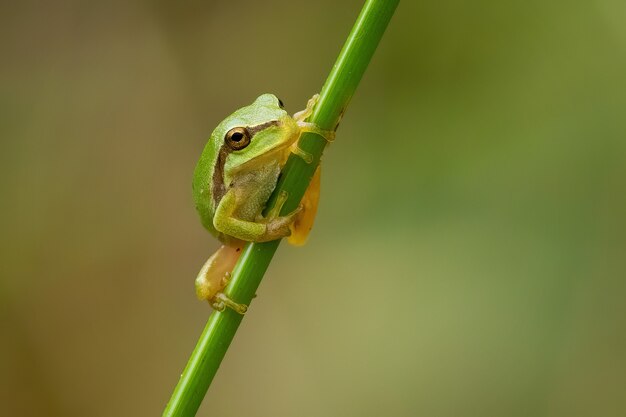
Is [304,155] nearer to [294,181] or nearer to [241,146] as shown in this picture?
[294,181]

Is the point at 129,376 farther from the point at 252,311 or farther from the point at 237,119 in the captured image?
the point at 237,119

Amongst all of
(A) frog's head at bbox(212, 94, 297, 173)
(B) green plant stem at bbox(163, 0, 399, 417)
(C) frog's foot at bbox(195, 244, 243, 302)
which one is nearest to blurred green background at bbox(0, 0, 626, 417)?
(C) frog's foot at bbox(195, 244, 243, 302)

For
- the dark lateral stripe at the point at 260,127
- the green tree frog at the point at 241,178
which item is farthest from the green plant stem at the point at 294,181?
the dark lateral stripe at the point at 260,127

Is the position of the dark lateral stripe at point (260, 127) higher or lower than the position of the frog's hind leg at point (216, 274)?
higher

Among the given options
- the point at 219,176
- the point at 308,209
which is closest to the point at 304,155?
the point at 308,209

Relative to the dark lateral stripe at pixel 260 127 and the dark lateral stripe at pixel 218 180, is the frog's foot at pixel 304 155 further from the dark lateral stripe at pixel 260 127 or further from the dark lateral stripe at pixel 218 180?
the dark lateral stripe at pixel 218 180

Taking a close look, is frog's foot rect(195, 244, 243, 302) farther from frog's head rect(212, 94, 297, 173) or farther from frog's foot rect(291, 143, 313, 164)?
frog's foot rect(291, 143, 313, 164)
